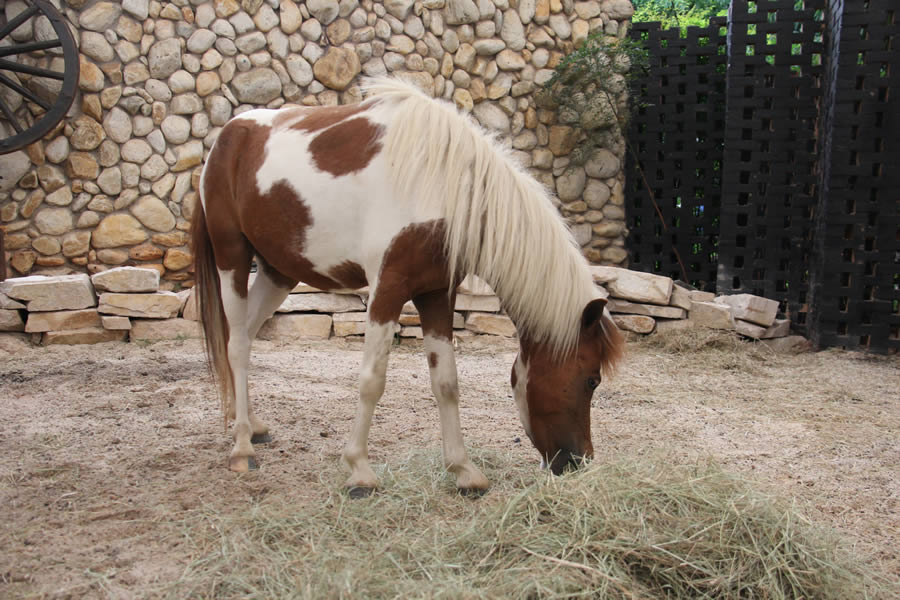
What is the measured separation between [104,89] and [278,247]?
13.0 feet

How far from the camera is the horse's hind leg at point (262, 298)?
116 inches

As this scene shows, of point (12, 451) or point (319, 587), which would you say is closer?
point (319, 587)

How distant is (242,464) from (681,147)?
507 cm

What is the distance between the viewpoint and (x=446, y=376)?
245cm

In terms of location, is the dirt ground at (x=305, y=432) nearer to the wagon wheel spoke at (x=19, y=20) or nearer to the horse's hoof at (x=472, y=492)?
Answer: the horse's hoof at (x=472, y=492)

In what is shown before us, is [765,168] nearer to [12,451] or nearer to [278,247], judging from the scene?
[278,247]

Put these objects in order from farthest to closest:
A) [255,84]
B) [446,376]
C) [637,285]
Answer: [255,84] < [637,285] < [446,376]

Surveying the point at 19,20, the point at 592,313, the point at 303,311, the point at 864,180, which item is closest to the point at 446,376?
the point at 592,313

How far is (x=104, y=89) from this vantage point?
5.45 m

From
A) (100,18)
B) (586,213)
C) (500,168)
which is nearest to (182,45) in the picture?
(100,18)

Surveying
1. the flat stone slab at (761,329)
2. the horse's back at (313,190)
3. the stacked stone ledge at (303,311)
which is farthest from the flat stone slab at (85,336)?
the flat stone slab at (761,329)

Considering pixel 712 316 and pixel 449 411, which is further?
pixel 712 316

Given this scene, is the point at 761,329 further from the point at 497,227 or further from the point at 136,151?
the point at 136,151

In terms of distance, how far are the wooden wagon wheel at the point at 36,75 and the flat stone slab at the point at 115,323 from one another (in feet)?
4.86
